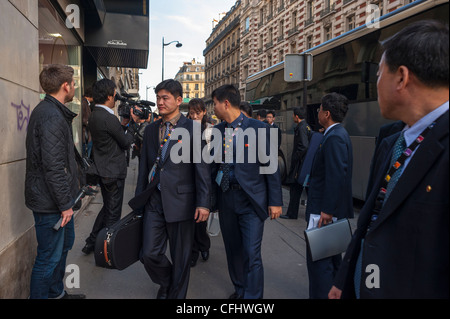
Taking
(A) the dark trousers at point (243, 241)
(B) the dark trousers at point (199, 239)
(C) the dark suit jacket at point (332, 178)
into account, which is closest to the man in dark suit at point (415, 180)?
(C) the dark suit jacket at point (332, 178)

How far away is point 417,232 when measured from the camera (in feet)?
4.39

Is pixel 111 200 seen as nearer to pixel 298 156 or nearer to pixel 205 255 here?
pixel 205 255

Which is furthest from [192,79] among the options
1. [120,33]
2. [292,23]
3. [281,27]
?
[120,33]

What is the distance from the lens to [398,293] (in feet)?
4.68

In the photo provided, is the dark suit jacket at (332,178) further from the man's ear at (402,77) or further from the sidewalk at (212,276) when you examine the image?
the man's ear at (402,77)

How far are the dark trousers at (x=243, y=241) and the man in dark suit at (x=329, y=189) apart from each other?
19.0 inches

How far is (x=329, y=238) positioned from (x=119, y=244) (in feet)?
5.87

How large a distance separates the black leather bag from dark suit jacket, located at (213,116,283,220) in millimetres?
1075

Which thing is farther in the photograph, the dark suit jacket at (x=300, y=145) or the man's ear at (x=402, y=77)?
the dark suit jacket at (x=300, y=145)

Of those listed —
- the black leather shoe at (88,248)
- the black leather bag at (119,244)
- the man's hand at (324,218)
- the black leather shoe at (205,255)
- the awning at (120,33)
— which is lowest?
the black leather shoe at (205,255)

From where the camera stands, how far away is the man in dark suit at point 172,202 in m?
3.32

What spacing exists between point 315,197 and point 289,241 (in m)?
2.39
